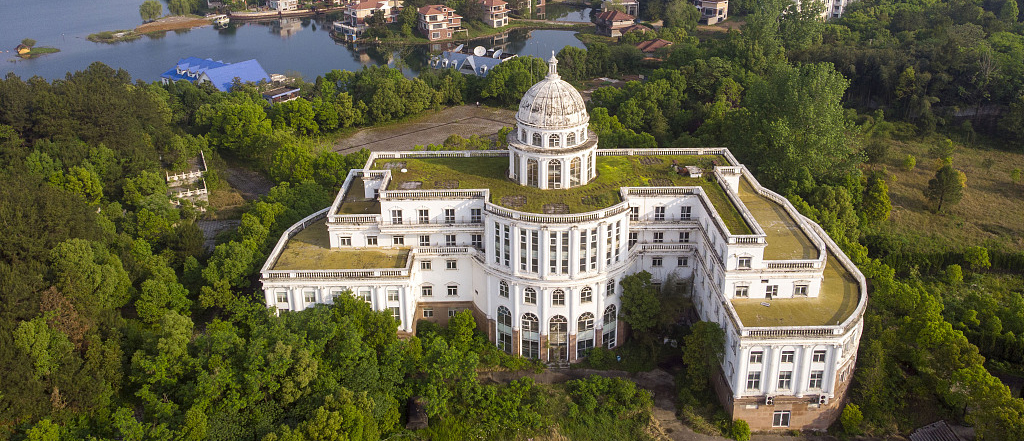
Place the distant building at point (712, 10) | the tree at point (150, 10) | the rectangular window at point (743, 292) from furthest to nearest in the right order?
the tree at point (150, 10) → the distant building at point (712, 10) → the rectangular window at point (743, 292)

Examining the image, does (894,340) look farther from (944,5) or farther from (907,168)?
(944,5)

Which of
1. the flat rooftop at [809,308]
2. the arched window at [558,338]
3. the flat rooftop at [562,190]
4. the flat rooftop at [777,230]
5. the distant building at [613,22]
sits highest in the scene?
the distant building at [613,22]

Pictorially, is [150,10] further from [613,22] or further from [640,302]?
[640,302]

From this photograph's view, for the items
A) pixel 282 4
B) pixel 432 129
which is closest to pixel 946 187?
pixel 432 129

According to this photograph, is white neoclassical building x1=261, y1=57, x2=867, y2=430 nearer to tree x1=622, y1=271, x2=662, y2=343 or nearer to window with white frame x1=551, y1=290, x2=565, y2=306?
window with white frame x1=551, y1=290, x2=565, y2=306

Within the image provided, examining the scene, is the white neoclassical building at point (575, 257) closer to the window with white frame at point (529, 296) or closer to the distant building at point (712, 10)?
the window with white frame at point (529, 296)

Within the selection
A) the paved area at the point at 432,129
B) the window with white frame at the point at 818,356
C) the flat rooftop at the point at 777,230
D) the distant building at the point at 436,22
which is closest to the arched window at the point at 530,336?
the flat rooftop at the point at 777,230

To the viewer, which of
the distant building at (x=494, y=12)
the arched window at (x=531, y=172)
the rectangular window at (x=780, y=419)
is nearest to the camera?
the rectangular window at (x=780, y=419)

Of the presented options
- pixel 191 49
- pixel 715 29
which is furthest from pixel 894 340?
pixel 191 49
